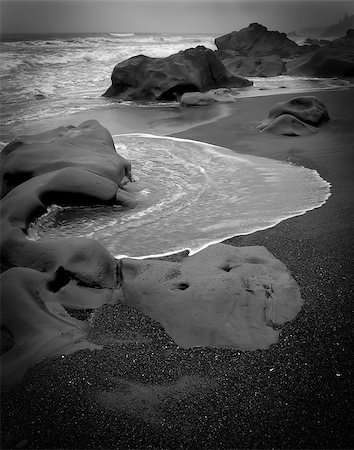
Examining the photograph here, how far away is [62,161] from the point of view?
12.7ft

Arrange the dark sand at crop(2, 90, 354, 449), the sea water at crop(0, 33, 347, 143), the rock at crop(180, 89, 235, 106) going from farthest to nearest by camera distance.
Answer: the rock at crop(180, 89, 235, 106), the sea water at crop(0, 33, 347, 143), the dark sand at crop(2, 90, 354, 449)

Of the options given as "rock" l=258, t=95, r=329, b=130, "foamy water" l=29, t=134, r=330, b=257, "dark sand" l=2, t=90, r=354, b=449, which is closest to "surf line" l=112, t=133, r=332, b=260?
"foamy water" l=29, t=134, r=330, b=257

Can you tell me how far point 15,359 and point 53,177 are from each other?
6.31 ft

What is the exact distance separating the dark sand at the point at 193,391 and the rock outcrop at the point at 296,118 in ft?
13.4

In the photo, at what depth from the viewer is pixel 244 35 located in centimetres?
2305

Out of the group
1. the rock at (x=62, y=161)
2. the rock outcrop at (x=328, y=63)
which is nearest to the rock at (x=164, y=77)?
the rock outcrop at (x=328, y=63)

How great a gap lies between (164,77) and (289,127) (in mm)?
5840

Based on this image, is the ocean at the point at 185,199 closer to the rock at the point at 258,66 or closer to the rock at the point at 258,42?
the rock at the point at 258,66

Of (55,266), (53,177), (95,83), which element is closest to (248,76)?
(95,83)

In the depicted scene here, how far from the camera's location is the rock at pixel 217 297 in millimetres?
1972

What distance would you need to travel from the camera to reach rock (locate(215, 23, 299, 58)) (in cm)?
2167

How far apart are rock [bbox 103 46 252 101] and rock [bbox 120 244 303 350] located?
29.3ft

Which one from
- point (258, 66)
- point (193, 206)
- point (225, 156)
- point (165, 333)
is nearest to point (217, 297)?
point (165, 333)

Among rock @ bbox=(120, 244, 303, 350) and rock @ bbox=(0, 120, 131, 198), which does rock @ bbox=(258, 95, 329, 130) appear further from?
rock @ bbox=(120, 244, 303, 350)
